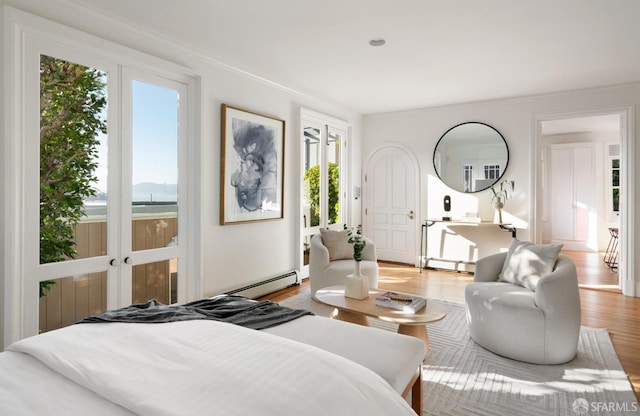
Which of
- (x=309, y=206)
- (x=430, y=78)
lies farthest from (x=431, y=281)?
(x=430, y=78)

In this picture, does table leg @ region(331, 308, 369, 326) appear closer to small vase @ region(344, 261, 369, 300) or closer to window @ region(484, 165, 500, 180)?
small vase @ region(344, 261, 369, 300)

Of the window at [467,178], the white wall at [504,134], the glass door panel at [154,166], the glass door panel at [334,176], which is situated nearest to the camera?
the glass door panel at [154,166]

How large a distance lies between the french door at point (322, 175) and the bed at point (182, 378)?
11.8 feet

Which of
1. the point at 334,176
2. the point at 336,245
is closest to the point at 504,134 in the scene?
the point at 334,176

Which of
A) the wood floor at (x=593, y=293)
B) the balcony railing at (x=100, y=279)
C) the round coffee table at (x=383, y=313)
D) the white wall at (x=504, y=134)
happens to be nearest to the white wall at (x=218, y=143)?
the balcony railing at (x=100, y=279)

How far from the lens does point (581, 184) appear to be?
7.66 metres

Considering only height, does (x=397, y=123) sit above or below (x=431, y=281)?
above

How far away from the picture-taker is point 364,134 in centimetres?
652

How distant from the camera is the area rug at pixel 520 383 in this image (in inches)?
82.5

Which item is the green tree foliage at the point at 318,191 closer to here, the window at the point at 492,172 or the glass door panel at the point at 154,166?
the glass door panel at the point at 154,166

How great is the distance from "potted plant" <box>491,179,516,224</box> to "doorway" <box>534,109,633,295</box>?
98.8 inches

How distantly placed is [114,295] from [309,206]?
2.85m

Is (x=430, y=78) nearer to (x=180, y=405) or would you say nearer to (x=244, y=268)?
(x=244, y=268)

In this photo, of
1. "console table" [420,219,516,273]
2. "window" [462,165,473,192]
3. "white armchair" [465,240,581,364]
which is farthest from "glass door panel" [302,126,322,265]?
"white armchair" [465,240,581,364]
